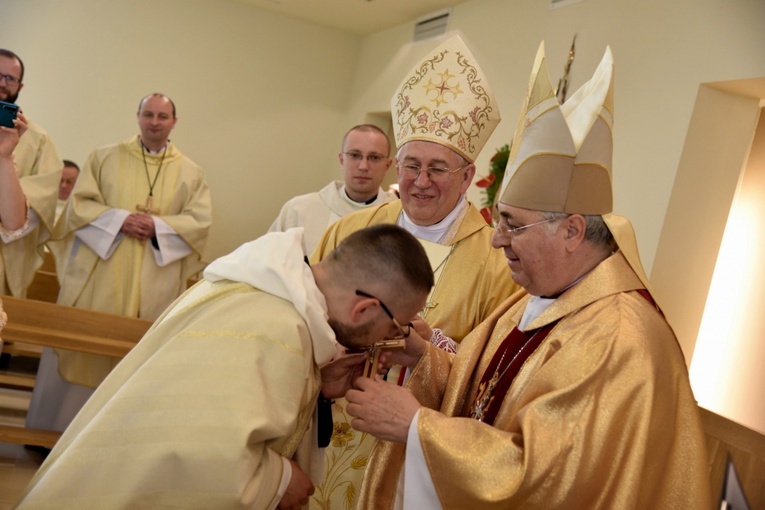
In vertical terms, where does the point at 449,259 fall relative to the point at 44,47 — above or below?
below

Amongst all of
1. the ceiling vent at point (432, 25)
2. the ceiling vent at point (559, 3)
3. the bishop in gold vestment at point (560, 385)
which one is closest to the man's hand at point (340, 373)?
the bishop in gold vestment at point (560, 385)

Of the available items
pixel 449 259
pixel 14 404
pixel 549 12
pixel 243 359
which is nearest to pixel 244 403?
pixel 243 359

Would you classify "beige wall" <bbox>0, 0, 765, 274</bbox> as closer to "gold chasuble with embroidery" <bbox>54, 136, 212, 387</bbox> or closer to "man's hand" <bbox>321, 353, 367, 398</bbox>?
"gold chasuble with embroidery" <bbox>54, 136, 212, 387</bbox>

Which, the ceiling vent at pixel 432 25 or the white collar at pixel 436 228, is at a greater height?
the ceiling vent at pixel 432 25

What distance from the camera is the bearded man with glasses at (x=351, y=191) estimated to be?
222 inches

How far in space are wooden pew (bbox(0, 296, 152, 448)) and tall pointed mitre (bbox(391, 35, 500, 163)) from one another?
2.51 meters

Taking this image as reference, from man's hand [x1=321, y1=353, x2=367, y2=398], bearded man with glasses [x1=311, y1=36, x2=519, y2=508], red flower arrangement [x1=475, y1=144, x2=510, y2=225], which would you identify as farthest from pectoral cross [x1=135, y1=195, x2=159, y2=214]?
man's hand [x1=321, y1=353, x2=367, y2=398]

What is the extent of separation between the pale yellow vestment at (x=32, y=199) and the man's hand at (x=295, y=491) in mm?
3823

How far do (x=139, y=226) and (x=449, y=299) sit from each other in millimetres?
3135

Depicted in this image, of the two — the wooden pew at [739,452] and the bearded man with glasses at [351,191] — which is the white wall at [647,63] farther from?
the wooden pew at [739,452]

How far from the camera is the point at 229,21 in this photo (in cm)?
1072

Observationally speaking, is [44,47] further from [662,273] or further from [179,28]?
[662,273]

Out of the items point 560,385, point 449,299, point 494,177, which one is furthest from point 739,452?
point 494,177

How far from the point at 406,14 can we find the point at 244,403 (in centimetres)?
840
